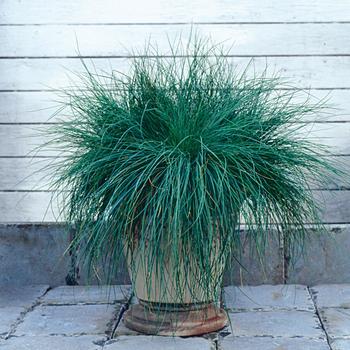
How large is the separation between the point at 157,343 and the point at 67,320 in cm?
39

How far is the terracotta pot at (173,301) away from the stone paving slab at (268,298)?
1.02 ft

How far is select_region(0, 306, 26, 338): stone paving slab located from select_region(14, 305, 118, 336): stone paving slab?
32 mm

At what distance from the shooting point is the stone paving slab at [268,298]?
262cm

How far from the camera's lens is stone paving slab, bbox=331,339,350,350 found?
2.18 metres

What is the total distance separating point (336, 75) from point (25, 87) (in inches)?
46.8

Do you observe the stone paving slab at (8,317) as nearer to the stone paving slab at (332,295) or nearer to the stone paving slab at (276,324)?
the stone paving slab at (276,324)

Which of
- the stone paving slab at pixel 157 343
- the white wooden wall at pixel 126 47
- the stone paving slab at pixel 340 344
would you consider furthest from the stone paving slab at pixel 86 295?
the stone paving slab at pixel 340 344

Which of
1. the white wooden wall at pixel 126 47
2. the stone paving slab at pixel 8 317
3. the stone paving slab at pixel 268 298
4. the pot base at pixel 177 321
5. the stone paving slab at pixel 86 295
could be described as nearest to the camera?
the pot base at pixel 177 321

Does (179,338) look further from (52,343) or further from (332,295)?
(332,295)

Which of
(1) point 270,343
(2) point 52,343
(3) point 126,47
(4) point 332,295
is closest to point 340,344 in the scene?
(1) point 270,343

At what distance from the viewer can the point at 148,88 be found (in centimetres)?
237

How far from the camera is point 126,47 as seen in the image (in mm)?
3066

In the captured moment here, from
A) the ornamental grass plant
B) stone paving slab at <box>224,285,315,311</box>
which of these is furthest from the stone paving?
the ornamental grass plant

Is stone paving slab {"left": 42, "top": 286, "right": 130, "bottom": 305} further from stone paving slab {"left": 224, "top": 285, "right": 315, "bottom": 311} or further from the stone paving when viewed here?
stone paving slab {"left": 224, "top": 285, "right": 315, "bottom": 311}
